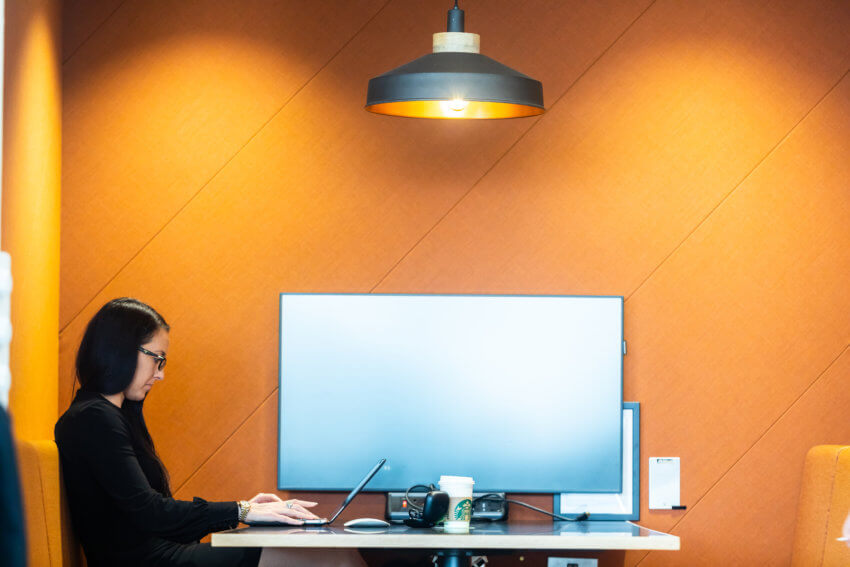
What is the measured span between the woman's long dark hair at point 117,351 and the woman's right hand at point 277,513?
310mm

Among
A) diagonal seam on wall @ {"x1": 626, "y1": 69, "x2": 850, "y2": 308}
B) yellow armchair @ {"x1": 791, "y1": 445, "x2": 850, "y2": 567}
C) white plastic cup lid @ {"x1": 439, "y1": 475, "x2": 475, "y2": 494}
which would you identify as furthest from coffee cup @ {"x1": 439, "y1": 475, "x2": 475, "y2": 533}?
yellow armchair @ {"x1": 791, "y1": 445, "x2": 850, "y2": 567}

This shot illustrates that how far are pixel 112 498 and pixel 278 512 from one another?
462mm

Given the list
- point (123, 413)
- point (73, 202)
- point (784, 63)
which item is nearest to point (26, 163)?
point (73, 202)

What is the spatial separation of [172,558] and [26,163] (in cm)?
122

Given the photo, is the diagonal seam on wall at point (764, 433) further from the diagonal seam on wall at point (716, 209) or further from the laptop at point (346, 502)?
the laptop at point (346, 502)

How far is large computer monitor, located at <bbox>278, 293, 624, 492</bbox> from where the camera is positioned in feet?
11.5

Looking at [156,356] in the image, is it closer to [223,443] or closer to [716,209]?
[223,443]

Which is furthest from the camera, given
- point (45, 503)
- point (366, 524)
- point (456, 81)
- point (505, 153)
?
point (505, 153)

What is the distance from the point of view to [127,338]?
305 cm

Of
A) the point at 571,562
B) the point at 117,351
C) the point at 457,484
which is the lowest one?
the point at 571,562

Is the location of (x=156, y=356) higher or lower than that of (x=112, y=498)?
higher

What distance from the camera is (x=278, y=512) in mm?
3070

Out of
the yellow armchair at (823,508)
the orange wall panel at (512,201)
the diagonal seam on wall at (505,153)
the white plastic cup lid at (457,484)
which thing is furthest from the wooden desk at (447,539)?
the diagonal seam on wall at (505,153)

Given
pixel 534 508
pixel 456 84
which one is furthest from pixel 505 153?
pixel 534 508
